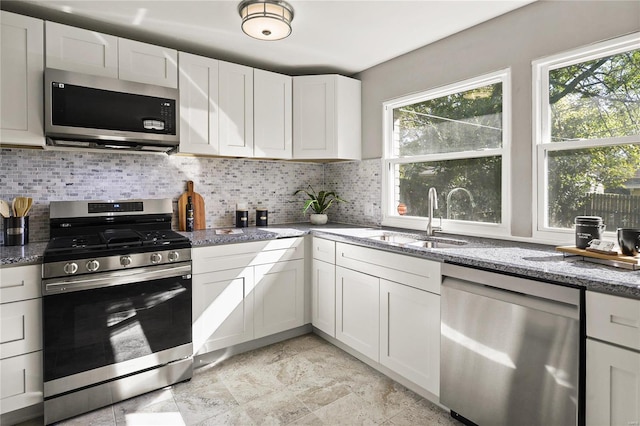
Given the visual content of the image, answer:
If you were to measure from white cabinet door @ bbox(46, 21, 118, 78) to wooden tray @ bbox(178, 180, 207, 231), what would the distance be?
1.01 meters

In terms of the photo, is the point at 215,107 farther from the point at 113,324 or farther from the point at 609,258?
the point at 609,258

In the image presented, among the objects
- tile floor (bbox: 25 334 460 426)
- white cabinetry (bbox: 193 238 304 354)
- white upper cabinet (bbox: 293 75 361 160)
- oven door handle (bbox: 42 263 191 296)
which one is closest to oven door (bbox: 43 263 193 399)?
oven door handle (bbox: 42 263 191 296)

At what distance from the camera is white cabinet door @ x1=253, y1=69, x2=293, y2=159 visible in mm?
3045

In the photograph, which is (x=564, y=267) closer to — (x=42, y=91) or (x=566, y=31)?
(x=566, y=31)

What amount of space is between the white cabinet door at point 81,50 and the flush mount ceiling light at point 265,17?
37.8 inches

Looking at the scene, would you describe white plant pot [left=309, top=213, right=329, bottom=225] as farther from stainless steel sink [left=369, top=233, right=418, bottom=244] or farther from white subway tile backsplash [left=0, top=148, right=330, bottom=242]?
stainless steel sink [left=369, top=233, right=418, bottom=244]

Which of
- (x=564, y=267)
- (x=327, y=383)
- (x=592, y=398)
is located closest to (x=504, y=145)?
(x=564, y=267)

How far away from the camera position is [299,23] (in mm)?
2387

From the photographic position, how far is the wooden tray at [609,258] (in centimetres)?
148

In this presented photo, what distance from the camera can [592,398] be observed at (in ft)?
4.57

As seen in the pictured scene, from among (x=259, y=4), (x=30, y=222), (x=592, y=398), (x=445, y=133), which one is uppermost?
(x=259, y=4)

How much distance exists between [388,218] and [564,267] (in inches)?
68.1

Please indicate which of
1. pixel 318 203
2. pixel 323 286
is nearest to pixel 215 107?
pixel 318 203

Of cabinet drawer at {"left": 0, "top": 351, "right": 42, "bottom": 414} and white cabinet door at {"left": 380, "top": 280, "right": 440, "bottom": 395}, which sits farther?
white cabinet door at {"left": 380, "top": 280, "right": 440, "bottom": 395}
